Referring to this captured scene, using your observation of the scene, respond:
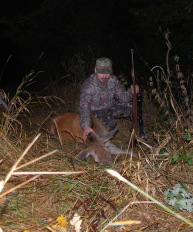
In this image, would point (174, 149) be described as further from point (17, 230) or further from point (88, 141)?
point (17, 230)

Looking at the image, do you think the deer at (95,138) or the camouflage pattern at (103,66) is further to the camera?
the camouflage pattern at (103,66)

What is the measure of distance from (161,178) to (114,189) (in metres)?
0.55

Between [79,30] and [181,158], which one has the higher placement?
[79,30]

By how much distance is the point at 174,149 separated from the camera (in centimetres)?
370

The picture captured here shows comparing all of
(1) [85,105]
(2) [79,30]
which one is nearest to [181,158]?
(1) [85,105]

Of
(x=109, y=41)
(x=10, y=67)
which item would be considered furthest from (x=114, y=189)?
(x=10, y=67)

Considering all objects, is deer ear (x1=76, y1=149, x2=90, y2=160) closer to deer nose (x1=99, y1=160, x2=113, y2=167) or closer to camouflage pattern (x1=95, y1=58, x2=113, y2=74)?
deer nose (x1=99, y1=160, x2=113, y2=167)

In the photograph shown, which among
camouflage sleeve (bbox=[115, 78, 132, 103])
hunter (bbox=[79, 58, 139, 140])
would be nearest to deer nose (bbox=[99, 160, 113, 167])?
hunter (bbox=[79, 58, 139, 140])

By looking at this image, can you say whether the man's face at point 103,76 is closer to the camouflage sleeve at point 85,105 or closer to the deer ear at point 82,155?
the camouflage sleeve at point 85,105

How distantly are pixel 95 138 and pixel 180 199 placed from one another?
6.20ft

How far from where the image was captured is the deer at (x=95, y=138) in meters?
4.31

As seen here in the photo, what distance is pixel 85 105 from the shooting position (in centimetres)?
571

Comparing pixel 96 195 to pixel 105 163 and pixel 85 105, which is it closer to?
pixel 105 163

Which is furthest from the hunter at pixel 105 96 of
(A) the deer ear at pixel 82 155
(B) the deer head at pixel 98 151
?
(A) the deer ear at pixel 82 155
